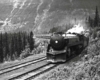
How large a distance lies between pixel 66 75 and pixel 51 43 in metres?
7.64

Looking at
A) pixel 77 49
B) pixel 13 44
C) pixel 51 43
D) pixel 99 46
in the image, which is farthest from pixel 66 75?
pixel 13 44

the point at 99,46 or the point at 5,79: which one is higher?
the point at 99,46

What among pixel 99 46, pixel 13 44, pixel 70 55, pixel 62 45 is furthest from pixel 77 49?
pixel 13 44

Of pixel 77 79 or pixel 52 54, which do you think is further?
pixel 52 54

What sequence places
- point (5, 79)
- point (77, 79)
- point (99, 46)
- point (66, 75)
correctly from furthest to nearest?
1. point (99, 46)
2. point (5, 79)
3. point (66, 75)
4. point (77, 79)

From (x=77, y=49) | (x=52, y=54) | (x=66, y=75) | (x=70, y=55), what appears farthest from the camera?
(x=77, y=49)

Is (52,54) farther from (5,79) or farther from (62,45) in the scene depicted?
(5,79)

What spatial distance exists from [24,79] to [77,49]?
11.7 m

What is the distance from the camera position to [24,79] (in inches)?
440

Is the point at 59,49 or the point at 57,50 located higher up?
the point at 59,49

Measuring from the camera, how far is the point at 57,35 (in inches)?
719

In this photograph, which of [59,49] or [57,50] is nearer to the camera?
[59,49]

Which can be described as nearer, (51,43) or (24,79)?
(24,79)

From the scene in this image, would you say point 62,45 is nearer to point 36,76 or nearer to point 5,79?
point 36,76
